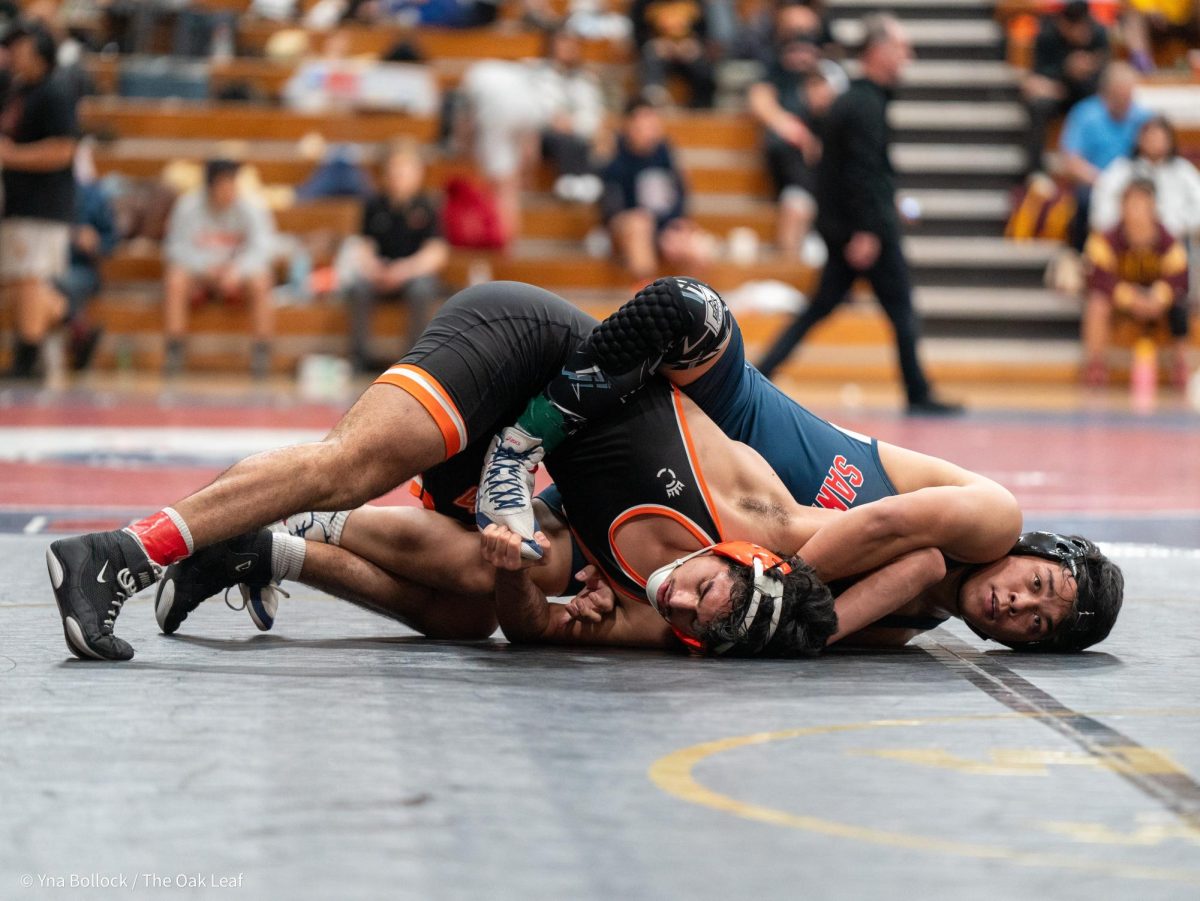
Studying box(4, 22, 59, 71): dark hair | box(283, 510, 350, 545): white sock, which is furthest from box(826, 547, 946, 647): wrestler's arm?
box(4, 22, 59, 71): dark hair

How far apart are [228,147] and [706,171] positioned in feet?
10.4

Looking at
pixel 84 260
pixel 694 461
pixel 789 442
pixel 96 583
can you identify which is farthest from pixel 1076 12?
pixel 96 583

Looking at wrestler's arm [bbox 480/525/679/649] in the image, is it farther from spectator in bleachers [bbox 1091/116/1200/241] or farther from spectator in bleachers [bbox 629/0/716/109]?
spectator in bleachers [bbox 629/0/716/109]

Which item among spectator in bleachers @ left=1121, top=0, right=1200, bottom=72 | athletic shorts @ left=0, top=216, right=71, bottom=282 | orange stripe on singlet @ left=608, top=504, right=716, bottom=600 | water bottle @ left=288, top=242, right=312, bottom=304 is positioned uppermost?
spectator in bleachers @ left=1121, top=0, right=1200, bottom=72

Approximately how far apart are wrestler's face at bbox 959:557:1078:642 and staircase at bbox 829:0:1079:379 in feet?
28.1

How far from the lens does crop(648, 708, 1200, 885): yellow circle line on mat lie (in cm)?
198

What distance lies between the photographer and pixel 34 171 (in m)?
9.91

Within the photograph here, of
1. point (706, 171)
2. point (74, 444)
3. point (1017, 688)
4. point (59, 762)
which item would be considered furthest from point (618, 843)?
point (706, 171)

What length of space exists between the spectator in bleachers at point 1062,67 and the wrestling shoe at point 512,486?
33.3 ft

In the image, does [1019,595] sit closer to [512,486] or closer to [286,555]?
[512,486]

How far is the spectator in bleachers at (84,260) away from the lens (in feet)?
36.2

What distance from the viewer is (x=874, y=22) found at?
870cm

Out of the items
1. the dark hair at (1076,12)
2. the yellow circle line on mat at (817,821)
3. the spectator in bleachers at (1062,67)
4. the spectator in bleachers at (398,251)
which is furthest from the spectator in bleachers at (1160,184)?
the yellow circle line on mat at (817,821)

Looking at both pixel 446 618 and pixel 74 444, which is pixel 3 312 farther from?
pixel 446 618
